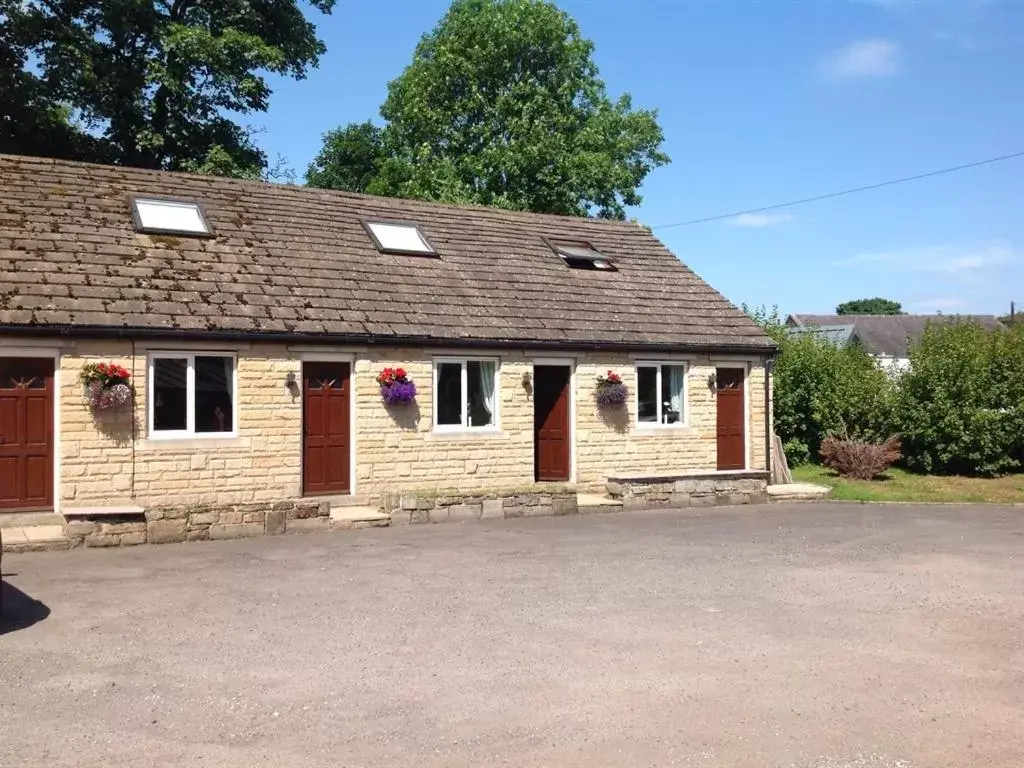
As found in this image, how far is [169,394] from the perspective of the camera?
47.7ft

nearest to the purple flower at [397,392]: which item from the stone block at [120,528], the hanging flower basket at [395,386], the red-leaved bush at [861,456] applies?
the hanging flower basket at [395,386]

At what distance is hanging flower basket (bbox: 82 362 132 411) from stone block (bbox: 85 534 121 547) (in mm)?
2282

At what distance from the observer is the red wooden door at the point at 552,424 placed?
18.1 m

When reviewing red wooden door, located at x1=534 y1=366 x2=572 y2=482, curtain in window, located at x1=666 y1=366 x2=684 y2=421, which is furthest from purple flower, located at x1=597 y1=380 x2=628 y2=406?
curtain in window, located at x1=666 y1=366 x2=684 y2=421

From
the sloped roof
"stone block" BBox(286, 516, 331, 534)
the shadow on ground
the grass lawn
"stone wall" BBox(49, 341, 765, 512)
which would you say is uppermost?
the sloped roof

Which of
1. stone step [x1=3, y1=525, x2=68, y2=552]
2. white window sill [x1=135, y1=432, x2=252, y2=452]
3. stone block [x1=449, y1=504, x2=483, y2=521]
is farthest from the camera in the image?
stone block [x1=449, y1=504, x2=483, y2=521]

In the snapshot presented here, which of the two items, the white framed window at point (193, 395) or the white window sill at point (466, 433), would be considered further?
the white window sill at point (466, 433)

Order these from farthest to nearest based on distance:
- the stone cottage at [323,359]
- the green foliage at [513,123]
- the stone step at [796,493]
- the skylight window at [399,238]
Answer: the green foliage at [513,123] < the skylight window at [399,238] < the stone step at [796,493] < the stone cottage at [323,359]

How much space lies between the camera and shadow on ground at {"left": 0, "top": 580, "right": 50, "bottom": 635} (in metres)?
7.97

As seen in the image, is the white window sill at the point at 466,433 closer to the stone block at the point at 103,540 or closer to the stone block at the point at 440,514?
the stone block at the point at 440,514

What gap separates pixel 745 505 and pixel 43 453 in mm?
11599

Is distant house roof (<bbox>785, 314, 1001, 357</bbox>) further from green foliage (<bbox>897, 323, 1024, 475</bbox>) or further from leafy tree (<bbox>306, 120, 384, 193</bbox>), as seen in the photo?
green foliage (<bbox>897, 323, 1024, 475</bbox>)

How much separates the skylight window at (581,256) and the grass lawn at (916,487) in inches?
257

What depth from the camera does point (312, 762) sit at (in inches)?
199
